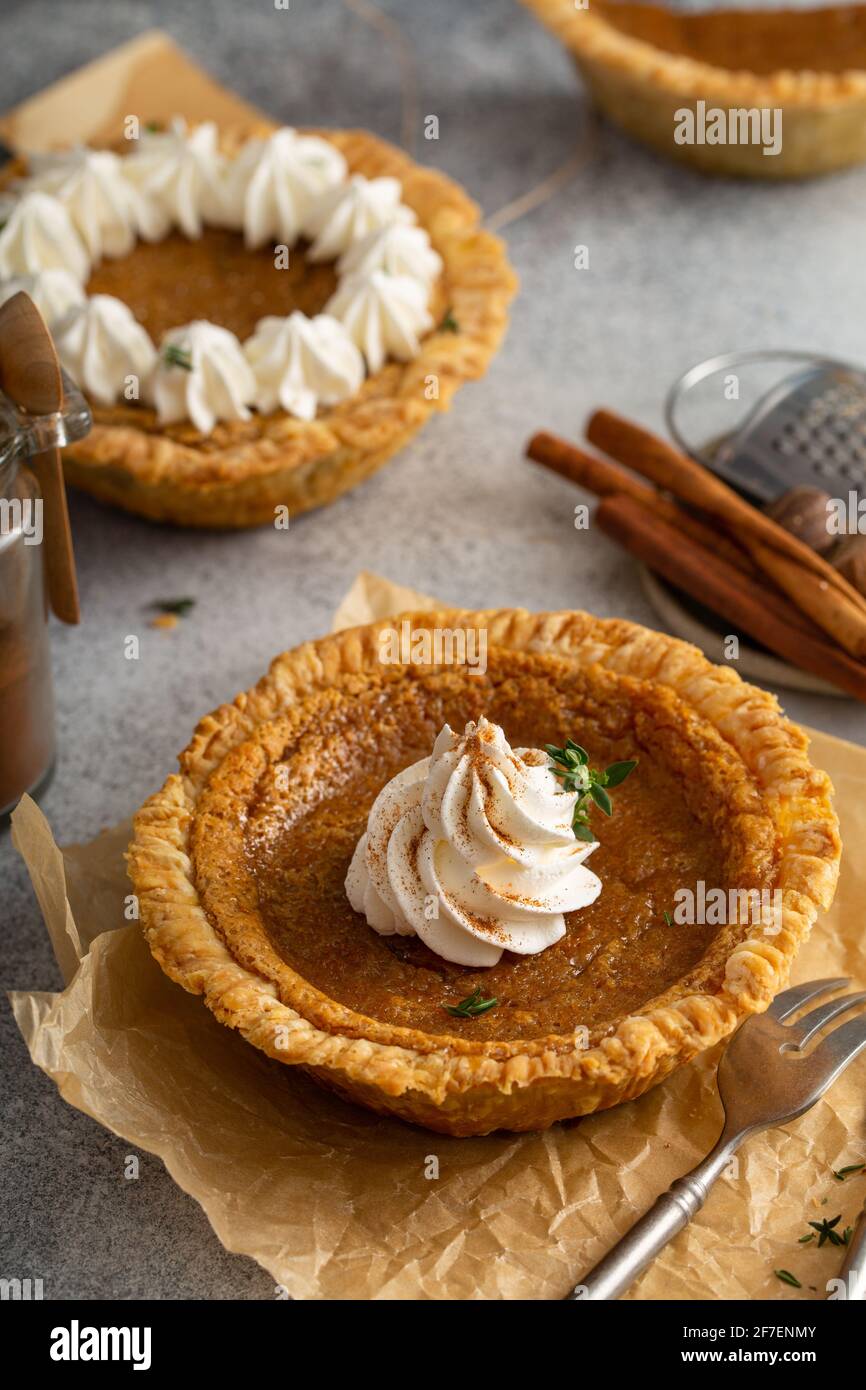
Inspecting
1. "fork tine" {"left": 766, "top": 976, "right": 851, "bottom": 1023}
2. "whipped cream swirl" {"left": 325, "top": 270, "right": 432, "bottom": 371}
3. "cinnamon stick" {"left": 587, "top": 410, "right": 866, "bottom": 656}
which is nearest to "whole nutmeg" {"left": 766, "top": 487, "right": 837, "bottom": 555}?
"cinnamon stick" {"left": 587, "top": 410, "right": 866, "bottom": 656}

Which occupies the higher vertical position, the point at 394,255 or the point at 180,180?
the point at 180,180

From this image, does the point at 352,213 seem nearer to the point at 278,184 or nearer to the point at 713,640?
the point at 278,184

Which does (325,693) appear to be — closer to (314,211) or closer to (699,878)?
(699,878)

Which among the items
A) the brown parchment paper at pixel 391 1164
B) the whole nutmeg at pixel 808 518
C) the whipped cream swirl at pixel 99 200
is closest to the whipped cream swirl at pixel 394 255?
the whipped cream swirl at pixel 99 200

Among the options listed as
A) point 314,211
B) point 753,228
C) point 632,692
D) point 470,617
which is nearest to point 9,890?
point 470,617

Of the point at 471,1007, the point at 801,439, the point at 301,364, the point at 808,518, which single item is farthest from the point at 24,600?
the point at 801,439

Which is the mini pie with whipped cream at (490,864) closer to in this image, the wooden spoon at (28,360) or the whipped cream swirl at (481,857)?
the whipped cream swirl at (481,857)

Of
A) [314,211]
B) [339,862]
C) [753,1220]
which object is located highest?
[314,211]
